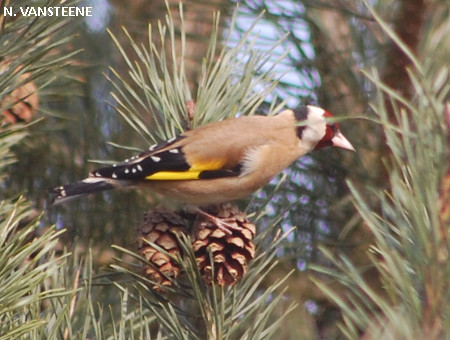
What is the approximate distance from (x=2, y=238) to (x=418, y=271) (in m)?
0.55

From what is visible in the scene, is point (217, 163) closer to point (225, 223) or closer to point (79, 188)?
point (79, 188)

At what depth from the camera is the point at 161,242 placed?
128 cm

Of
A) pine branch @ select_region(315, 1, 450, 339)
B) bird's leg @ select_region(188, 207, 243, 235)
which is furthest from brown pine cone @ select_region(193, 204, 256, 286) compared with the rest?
pine branch @ select_region(315, 1, 450, 339)

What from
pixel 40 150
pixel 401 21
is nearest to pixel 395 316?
pixel 401 21

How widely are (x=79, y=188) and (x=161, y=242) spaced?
16.1 inches

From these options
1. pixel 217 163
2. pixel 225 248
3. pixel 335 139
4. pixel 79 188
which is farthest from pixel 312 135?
pixel 225 248

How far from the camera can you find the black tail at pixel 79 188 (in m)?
1.62

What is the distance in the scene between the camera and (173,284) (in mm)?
1246

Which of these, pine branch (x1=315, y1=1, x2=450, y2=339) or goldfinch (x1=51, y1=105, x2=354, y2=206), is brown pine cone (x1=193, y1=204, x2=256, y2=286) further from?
pine branch (x1=315, y1=1, x2=450, y2=339)

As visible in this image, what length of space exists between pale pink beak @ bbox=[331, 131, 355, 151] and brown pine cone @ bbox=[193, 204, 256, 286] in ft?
1.45

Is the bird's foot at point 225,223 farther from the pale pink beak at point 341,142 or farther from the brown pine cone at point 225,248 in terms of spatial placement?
the pale pink beak at point 341,142

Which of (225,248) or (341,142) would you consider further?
(341,142)

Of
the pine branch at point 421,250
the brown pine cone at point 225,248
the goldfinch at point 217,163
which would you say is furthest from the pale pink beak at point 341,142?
the pine branch at point 421,250

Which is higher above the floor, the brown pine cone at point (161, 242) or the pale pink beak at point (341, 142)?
the brown pine cone at point (161, 242)
